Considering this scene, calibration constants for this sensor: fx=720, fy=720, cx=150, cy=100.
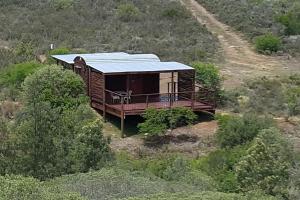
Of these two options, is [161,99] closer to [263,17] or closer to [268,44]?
[268,44]

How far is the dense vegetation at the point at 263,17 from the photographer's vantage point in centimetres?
3762

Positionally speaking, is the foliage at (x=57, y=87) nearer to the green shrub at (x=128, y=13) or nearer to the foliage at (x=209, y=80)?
the foliage at (x=209, y=80)

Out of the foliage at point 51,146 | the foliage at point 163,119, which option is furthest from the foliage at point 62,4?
the foliage at point 51,146

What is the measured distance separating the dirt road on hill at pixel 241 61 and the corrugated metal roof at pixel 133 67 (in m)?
4.19

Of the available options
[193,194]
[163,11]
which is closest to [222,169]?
[193,194]

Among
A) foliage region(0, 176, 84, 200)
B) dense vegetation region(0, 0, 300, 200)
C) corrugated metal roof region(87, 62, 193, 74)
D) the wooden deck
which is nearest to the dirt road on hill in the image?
dense vegetation region(0, 0, 300, 200)

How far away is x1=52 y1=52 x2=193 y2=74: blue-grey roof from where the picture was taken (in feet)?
71.5

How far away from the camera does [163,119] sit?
20.7 metres

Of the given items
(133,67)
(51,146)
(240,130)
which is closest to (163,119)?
(133,67)

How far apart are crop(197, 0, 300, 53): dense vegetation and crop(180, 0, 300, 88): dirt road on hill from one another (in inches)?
31.9

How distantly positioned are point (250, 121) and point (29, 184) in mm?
10047

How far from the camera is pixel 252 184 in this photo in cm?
1370

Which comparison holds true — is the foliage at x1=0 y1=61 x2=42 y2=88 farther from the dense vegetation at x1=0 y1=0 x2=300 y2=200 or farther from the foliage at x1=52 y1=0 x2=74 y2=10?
the foliage at x1=52 y1=0 x2=74 y2=10

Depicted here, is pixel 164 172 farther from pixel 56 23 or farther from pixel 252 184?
pixel 56 23
